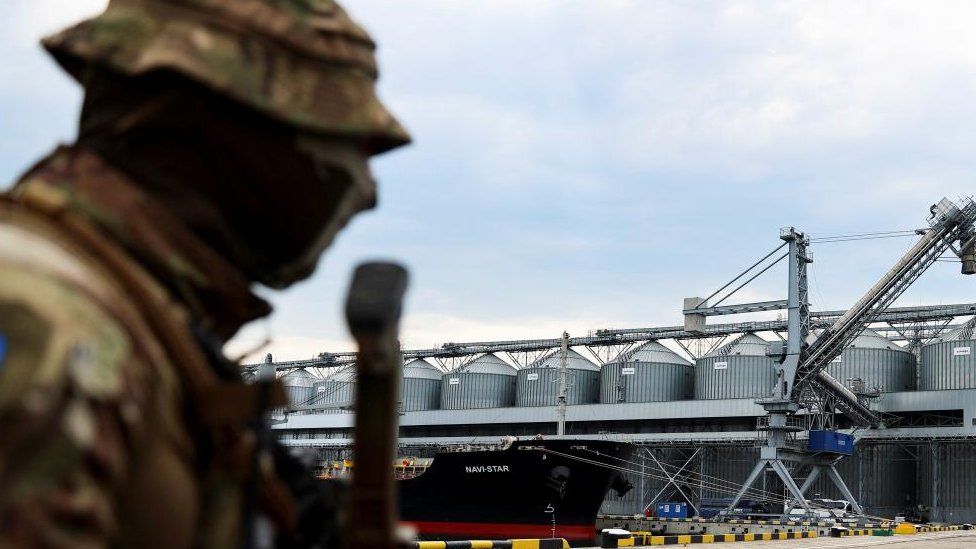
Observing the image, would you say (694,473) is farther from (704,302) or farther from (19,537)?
(19,537)

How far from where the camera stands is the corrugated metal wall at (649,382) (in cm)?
6469

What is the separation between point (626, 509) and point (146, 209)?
64.4m

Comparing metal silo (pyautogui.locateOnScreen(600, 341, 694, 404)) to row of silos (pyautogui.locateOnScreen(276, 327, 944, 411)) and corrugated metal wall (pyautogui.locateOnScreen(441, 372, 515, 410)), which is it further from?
corrugated metal wall (pyautogui.locateOnScreen(441, 372, 515, 410))

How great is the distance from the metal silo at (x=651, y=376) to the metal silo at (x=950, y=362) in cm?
1432

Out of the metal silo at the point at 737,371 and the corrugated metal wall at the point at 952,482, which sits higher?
the metal silo at the point at 737,371

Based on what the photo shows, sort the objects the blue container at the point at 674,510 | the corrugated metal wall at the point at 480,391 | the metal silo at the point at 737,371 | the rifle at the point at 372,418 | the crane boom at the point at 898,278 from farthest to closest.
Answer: the corrugated metal wall at the point at 480,391, the metal silo at the point at 737,371, the blue container at the point at 674,510, the crane boom at the point at 898,278, the rifle at the point at 372,418

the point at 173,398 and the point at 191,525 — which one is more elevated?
the point at 173,398

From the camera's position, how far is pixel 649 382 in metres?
64.8

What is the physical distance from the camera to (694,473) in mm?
60469

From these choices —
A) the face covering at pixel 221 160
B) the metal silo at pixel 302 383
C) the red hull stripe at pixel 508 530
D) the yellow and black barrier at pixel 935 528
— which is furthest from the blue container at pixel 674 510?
the face covering at pixel 221 160

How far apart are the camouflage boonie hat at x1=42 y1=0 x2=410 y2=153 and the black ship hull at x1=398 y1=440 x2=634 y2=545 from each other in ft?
120

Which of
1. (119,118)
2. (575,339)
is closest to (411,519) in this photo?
(575,339)

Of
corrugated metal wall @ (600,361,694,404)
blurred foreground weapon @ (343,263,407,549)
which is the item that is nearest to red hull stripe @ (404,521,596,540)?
corrugated metal wall @ (600,361,694,404)

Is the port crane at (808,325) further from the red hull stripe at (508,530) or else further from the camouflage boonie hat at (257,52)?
the camouflage boonie hat at (257,52)
